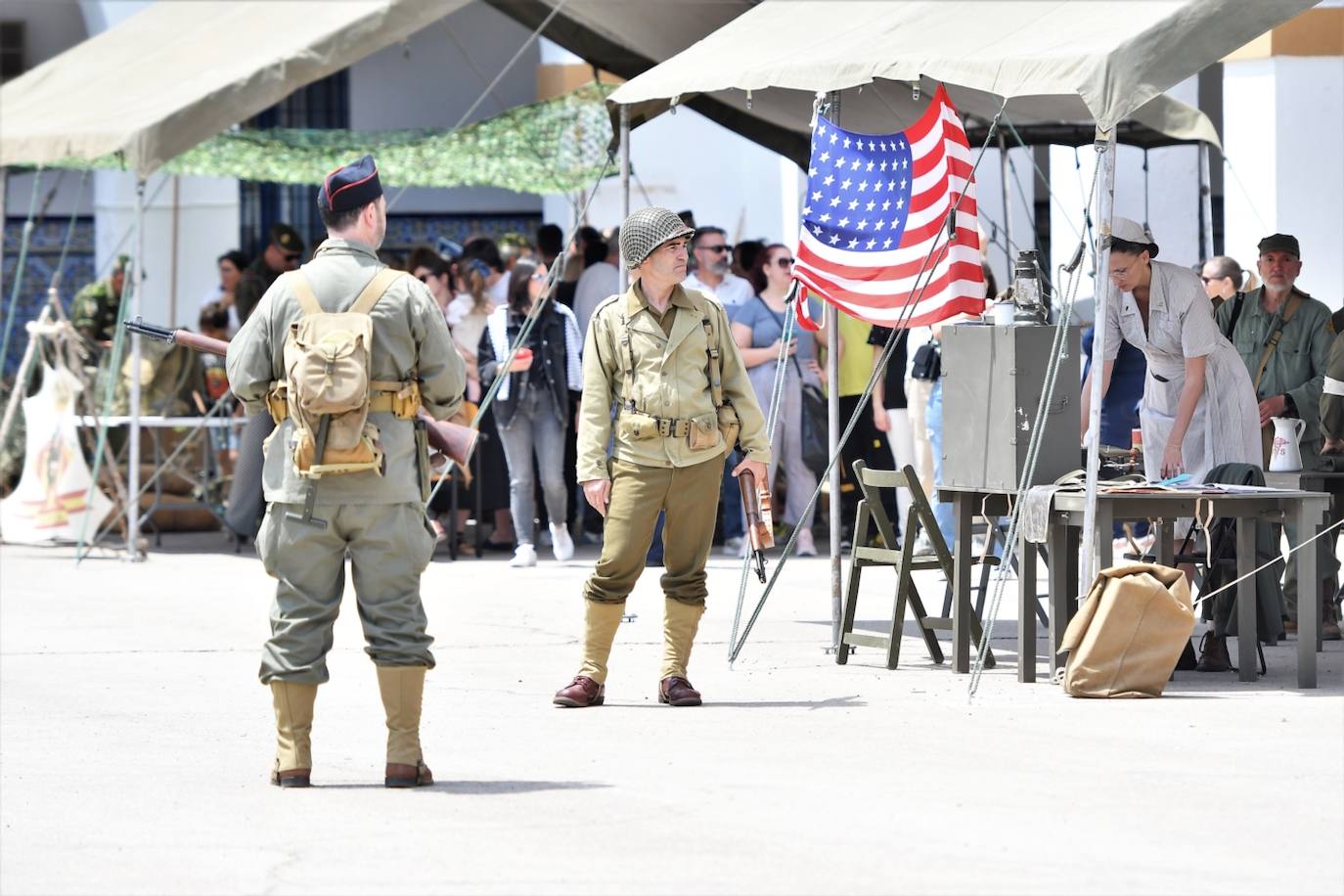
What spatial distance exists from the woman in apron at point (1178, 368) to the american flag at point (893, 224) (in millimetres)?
667

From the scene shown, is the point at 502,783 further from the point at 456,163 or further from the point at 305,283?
the point at 456,163

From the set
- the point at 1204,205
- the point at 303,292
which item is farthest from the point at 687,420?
the point at 1204,205

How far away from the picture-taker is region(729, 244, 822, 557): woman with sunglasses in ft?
51.4

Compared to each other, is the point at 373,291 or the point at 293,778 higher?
the point at 373,291

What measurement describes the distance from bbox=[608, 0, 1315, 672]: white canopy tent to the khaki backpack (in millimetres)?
3242

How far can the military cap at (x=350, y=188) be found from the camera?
24.6ft

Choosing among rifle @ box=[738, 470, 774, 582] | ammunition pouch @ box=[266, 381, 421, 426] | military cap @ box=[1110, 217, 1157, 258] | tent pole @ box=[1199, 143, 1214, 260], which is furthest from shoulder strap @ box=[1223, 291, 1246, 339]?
ammunition pouch @ box=[266, 381, 421, 426]

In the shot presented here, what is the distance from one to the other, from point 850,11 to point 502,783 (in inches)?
203

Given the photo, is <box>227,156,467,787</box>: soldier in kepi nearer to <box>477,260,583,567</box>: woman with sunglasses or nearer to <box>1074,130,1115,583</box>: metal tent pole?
<box>1074,130,1115,583</box>: metal tent pole

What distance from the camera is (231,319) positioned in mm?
19484

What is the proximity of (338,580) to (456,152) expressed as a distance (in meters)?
11.5

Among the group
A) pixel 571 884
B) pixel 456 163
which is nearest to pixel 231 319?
pixel 456 163

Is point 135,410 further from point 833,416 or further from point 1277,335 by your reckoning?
point 1277,335

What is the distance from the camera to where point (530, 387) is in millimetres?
15258
